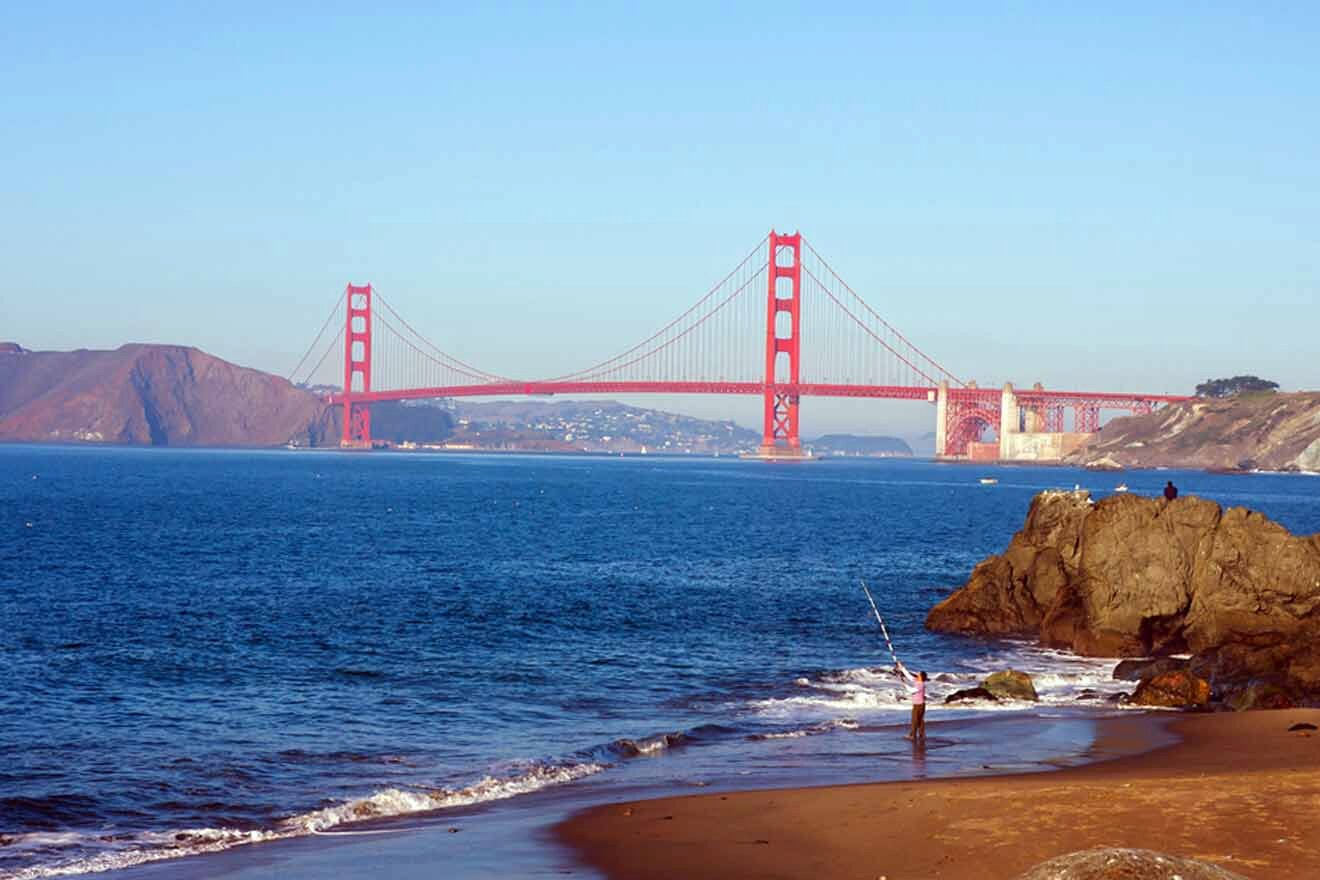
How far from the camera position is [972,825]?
38.5ft

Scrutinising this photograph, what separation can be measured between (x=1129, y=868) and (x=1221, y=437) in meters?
160

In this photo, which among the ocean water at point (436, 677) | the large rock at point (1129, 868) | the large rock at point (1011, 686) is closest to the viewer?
the large rock at point (1129, 868)

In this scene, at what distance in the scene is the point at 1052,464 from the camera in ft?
538

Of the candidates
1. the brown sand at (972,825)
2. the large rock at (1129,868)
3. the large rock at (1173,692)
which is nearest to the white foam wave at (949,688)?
the large rock at (1173,692)

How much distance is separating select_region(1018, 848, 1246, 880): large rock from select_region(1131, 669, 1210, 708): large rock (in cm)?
1293

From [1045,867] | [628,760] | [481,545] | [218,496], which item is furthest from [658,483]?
[1045,867]

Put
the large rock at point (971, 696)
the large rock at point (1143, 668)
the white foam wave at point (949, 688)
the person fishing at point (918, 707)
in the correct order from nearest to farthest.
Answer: the person fishing at point (918, 707) < the white foam wave at point (949, 688) < the large rock at point (971, 696) < the large rock at point (1143, 668)

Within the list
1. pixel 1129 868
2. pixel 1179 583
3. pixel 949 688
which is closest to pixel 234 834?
pixel 1129 868

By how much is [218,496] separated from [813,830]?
223ft

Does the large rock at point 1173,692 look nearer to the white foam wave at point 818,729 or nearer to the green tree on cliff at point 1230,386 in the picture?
the white foam wave at point 818,729

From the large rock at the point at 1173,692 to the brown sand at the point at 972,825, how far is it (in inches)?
204

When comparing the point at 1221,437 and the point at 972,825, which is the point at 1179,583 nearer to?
the point at 972,825

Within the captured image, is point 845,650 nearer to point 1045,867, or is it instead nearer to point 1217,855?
point 1217,855

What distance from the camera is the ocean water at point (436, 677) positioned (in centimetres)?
1462
